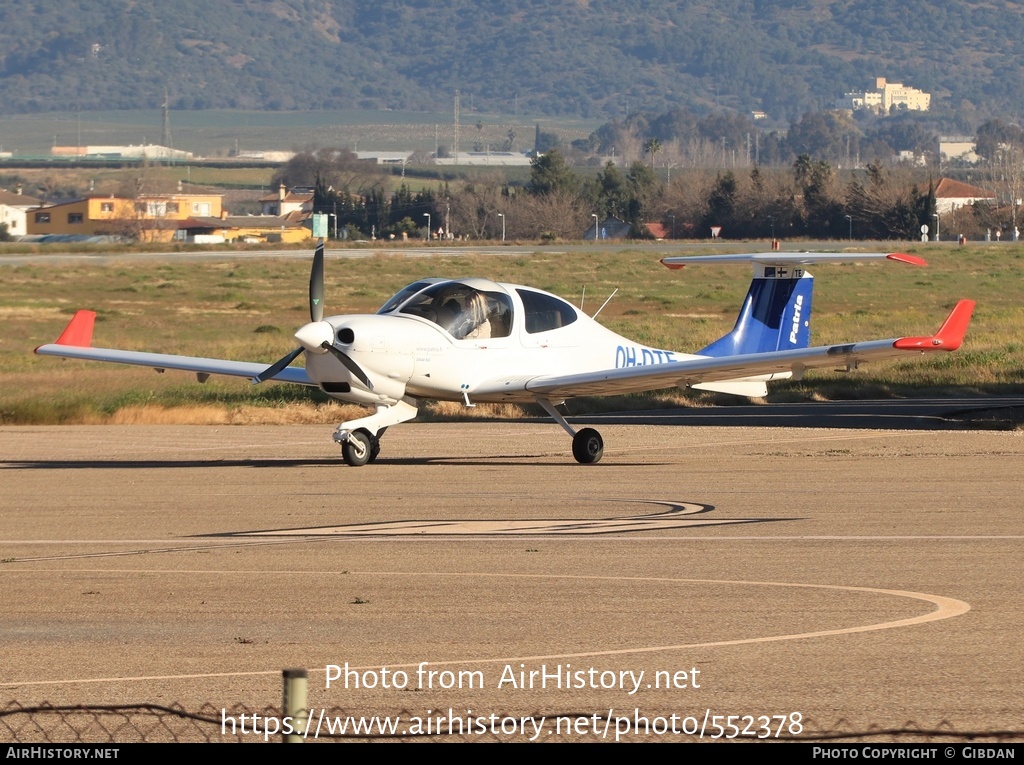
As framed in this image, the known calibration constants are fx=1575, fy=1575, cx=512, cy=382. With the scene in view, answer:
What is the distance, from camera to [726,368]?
18.0 m

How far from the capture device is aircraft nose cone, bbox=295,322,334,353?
1695 centimetres

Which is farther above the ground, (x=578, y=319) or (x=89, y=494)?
(x=578, y=319)

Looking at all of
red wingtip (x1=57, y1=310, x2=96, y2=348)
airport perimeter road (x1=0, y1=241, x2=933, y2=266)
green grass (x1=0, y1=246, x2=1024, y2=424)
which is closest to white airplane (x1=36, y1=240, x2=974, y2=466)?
red wingtip (x1=57, y1=310, x2=96, y2=348)

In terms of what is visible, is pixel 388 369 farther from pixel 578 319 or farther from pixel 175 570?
pixel 175 570

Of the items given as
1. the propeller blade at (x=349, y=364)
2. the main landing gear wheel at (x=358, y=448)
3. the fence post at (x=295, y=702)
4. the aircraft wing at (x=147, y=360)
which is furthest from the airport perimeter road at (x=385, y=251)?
the fence post at (x=295, y=702)

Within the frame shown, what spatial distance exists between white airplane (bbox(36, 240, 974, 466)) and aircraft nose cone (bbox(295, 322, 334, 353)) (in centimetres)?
1

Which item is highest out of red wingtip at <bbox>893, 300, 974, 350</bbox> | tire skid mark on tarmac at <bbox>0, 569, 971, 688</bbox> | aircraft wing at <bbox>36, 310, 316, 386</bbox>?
red wingtip at <bbox>893, 300, 974, 350</bbox>

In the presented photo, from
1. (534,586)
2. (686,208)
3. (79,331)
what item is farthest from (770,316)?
(686,208)

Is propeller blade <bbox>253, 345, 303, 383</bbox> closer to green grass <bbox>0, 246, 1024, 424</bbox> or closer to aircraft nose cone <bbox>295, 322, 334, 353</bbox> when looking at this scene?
aircraft nose cone <bbox>295, 322, 334, 353</bbox>

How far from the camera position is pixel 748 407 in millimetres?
27109

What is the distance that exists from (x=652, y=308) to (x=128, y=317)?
19882mm

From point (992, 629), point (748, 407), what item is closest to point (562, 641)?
point (992, 629)

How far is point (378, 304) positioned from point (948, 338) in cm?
4321

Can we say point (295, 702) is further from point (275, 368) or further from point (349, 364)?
point (275, 368)
